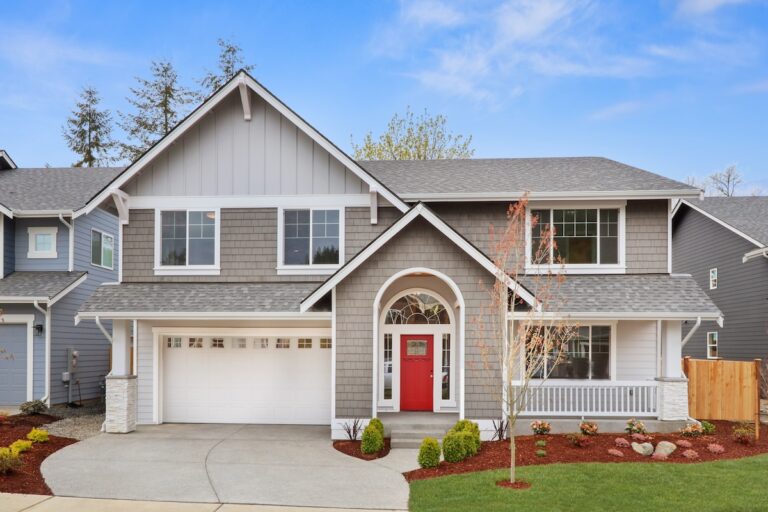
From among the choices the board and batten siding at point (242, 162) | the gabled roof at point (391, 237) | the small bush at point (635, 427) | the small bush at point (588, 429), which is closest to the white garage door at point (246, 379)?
the gabled roof at point (391, 237)

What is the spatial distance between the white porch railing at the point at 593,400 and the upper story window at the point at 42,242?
13766mm

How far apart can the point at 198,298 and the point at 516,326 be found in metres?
7.38

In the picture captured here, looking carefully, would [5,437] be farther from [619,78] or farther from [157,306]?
[619,78]

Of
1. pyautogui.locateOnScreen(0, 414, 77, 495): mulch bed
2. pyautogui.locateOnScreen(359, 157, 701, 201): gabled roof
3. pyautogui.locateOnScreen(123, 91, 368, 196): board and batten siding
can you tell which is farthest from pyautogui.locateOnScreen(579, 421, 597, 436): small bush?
pyautogui.locateOnScreen(0, 414, 77, 495): mulch bed

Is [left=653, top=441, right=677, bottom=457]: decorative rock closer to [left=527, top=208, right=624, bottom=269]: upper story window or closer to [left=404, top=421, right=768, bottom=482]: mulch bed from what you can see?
[left=404, top=421, right=768, bottom=482]: mulch bed

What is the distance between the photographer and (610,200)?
14734 millimetres

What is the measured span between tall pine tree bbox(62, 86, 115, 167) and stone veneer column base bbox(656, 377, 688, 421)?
31813 millimetres

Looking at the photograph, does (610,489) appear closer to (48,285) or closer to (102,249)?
(48,285)

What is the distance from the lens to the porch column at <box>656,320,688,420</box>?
12891 millimetres

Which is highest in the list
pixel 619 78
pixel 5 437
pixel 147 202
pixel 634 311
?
pixel 619 78

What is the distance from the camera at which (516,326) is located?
14.3 meters

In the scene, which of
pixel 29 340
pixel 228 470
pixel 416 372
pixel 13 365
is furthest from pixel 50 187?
pixel 228 470

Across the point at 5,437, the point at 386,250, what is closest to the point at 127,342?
the point at 5,437

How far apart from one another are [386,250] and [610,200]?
5817 millimetres
